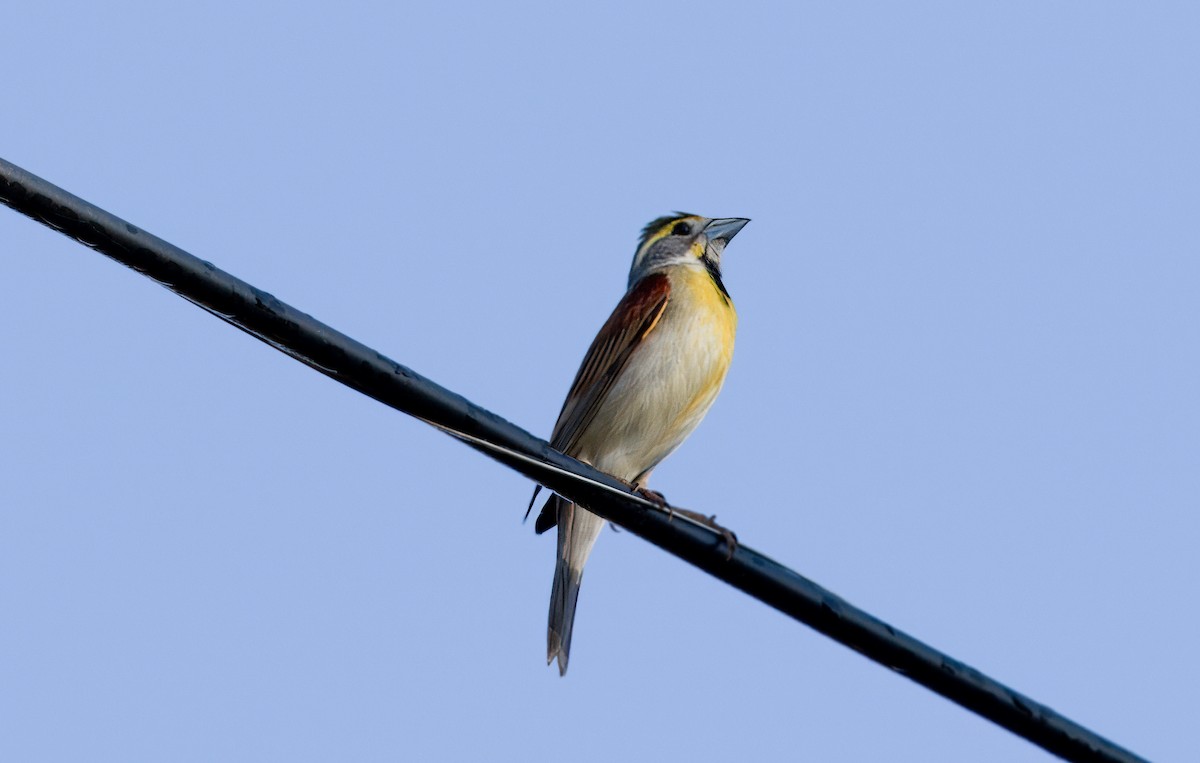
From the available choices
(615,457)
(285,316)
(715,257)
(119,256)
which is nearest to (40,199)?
(119,256)

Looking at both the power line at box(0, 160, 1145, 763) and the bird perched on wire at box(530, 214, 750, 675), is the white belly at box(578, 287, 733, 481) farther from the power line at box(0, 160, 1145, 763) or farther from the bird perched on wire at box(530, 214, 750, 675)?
the power line at box(0, 160, 1145, 763)

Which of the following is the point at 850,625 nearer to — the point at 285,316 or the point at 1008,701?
the point at 1008,701

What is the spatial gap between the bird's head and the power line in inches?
154

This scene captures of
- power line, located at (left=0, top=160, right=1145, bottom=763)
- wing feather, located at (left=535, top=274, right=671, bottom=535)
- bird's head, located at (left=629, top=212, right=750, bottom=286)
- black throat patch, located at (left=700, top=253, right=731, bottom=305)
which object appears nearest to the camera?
power line, located at (left=0, top=160, right=1145, bottom=763)

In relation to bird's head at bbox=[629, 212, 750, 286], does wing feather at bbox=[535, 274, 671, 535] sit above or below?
below

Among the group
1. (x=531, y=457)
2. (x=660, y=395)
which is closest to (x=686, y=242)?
(x=660, y=395)

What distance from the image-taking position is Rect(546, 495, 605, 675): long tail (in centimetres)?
665

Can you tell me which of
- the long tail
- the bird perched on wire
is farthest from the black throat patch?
the long tail

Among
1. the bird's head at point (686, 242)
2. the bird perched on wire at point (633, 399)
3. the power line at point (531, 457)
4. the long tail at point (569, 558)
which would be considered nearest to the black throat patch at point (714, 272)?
the bird's head at point (686, 242)

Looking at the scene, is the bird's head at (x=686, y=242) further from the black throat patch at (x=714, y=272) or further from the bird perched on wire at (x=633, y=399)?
the bird perched on wire at (x=633, y=399)

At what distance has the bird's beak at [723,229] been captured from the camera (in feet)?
26.8

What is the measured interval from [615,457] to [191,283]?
358 cm

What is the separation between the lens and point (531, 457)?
12.6ft

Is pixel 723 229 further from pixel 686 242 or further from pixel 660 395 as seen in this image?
pixel 660 395
